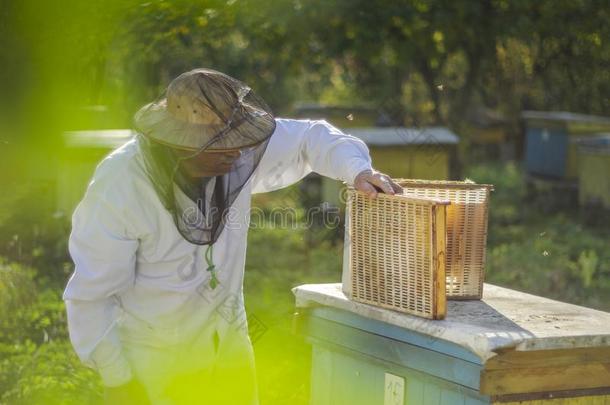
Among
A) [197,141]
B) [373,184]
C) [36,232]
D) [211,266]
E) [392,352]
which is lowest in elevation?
[36,232]

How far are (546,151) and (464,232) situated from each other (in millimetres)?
8778

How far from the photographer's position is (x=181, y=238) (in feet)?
8.05

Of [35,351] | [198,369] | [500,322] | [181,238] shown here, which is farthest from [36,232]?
[500,322]

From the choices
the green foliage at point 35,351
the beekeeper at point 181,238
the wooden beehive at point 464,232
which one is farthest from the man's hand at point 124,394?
the green foliage at point 35,351

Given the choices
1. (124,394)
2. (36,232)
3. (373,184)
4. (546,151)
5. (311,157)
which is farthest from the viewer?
(546,151)

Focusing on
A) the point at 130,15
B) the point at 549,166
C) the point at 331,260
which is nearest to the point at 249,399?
the point at 130,15

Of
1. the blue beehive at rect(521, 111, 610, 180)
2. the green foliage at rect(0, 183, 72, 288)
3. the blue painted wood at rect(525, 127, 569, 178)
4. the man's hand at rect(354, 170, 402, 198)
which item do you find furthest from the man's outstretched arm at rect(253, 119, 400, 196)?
the blue painted wood at rect(525, 127, 569, 178)

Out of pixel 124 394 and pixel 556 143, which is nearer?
pixel 124 394

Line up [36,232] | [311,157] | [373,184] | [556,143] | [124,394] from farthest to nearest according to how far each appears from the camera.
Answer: [556,143], [36,232], [311,157], [373,184], [124,394]

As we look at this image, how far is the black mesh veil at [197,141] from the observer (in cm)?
233

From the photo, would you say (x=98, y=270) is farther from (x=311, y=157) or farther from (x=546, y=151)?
(x=546, y=151)

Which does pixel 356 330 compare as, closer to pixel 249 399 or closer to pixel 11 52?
pixel 249 399

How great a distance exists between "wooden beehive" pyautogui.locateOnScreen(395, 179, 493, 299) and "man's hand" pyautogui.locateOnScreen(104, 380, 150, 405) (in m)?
0.97

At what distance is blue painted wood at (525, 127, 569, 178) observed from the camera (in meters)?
10.8
